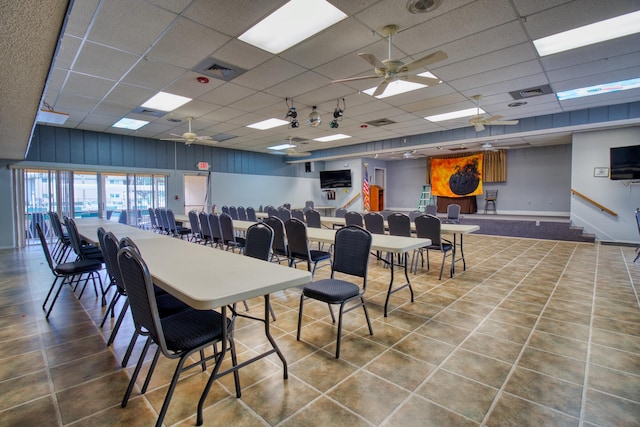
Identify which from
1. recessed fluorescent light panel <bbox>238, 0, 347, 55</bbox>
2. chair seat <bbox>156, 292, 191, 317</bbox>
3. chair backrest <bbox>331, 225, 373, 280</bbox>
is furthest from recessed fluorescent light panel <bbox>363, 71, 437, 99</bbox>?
chair seat <bbox>156, 292, 191, 317</bbox>

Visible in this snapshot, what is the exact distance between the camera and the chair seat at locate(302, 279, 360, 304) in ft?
7.64

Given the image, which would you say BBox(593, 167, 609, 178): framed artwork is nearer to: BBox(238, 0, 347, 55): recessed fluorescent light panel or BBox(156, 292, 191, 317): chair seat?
BBox(238, 0, 347, 55): recessed fluorescent light panel

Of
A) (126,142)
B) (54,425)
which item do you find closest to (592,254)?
(54,425)

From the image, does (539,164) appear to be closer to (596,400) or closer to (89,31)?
(596,400)

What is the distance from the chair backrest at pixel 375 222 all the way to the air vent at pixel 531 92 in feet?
11.1

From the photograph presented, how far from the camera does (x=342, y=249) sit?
2812mm

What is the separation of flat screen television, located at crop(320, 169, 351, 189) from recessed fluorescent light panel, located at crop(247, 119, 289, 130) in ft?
17.6

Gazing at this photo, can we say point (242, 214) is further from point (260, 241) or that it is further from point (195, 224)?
point (260, 241)

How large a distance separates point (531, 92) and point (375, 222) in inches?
146

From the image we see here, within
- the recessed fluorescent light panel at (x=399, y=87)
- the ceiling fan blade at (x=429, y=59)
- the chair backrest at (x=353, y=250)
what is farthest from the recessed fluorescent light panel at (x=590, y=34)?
the chair backrest at (x=353, y=250)

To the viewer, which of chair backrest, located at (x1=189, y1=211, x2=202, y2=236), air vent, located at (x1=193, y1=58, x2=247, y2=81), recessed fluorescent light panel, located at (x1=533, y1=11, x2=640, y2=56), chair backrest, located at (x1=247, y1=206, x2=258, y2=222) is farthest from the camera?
chair backrest, located at (x1=247, y1=206, x2=258, y2=222)

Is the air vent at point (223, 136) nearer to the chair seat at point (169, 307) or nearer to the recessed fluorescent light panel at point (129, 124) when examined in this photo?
the recessed fluorescent light panel at point (129, 124)

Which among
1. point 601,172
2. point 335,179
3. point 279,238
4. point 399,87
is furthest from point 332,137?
point 601,172

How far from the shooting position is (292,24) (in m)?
3.22
